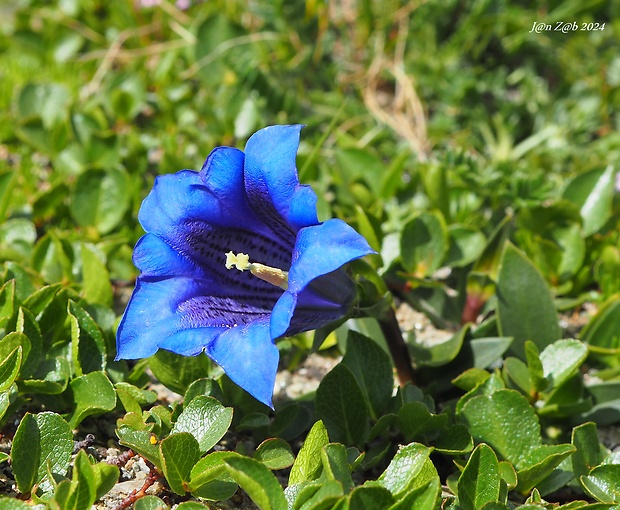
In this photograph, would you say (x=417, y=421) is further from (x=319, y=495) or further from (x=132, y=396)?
(x=132, y=396)

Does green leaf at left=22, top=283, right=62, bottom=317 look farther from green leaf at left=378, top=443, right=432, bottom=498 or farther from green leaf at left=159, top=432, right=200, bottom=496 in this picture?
green leaf at left=378, top=443, right=432, bottom=498

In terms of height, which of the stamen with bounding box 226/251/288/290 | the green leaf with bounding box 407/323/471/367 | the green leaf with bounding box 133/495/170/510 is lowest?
the green leaf with bounding box 407/323/471/367

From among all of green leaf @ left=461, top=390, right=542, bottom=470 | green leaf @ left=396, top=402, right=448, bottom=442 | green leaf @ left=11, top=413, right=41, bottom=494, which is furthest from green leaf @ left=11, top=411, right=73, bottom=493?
green leaf @ left=461, top=390, right=542, bottom=470

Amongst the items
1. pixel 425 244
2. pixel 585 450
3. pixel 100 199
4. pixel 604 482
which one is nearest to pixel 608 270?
pixel 425 244

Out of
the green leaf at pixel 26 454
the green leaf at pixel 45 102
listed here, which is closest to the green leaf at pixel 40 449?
the green leaf at pixel 26 454

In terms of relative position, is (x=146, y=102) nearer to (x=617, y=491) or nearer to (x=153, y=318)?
(x=153, y=318)

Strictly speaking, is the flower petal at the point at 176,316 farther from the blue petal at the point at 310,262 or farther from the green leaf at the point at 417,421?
the green leaf at the point at 417,421

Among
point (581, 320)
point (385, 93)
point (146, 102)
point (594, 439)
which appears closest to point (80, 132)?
point (146, 102)
